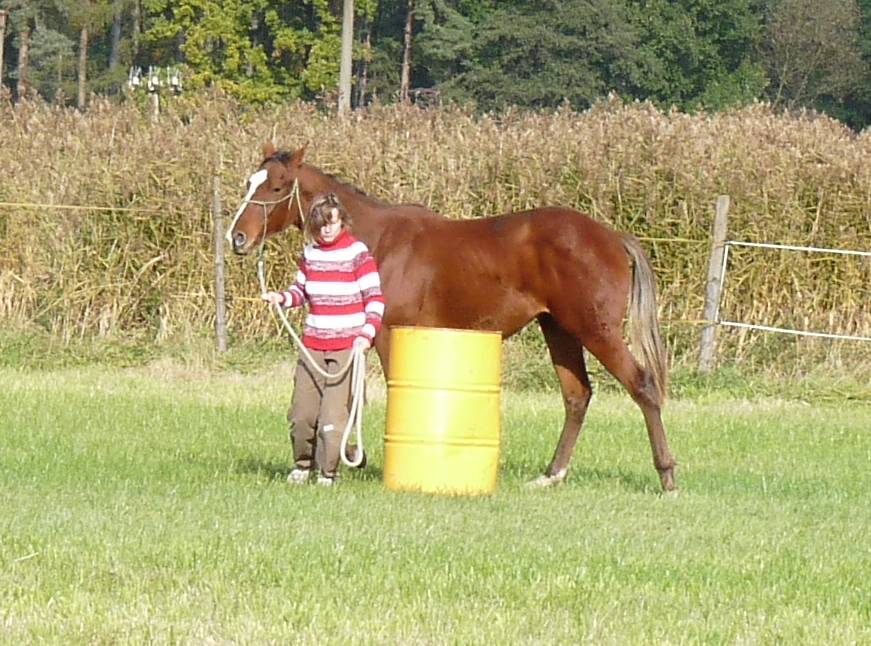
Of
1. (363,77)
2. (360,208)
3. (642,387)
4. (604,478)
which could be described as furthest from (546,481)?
(363,77)

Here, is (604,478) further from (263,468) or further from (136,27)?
(136,27)

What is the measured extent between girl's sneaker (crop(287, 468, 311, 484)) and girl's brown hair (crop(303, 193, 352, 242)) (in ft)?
4.53

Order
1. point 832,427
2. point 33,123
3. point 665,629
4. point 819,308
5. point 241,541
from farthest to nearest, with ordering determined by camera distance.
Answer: point 33,123 → point 819,308 → point 832,427 → point 241,541 → point 665,629

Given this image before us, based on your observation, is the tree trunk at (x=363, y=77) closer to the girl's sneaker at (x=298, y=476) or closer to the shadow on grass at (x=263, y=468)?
the shadow on grass at (x=263, y=468)

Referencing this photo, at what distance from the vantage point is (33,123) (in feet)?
67.2

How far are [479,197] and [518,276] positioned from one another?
26.6ft

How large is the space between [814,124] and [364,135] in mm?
5133

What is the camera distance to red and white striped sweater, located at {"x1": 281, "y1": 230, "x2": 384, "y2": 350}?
32.2ft

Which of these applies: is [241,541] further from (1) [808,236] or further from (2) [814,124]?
(2) [814,124]

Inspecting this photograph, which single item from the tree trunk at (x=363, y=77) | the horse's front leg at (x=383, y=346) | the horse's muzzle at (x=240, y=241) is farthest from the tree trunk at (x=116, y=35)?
the horse's front leg at (x=383, y=346)

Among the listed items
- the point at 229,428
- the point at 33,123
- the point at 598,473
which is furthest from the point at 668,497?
the point at 33,123

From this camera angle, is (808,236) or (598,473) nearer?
(598,473)

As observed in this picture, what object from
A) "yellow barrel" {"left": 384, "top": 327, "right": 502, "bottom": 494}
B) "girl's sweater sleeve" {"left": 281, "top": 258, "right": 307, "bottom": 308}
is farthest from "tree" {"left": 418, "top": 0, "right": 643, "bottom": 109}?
"yellow barrel" {"left": 384, "top": 327, "right": 502, "bottom": 494}

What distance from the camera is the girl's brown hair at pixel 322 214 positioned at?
9742 mm
